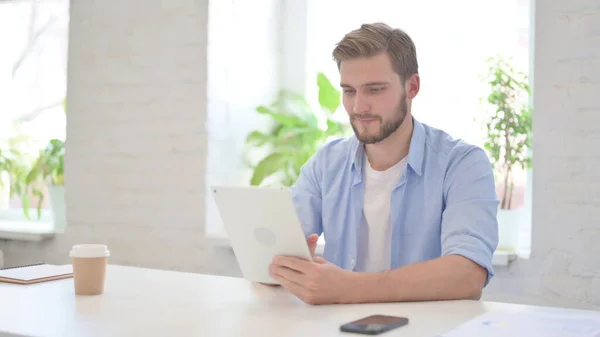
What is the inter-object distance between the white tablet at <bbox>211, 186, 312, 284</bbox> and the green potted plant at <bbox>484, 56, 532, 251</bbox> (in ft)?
3.91

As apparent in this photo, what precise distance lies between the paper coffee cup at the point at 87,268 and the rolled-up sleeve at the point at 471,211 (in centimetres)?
78

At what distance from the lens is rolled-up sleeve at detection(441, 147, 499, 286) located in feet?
5.64

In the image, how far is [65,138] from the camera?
340 centimetres


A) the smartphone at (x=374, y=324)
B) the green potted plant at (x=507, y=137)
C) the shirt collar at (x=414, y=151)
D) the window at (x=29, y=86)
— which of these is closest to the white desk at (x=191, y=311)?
the smartphone at (x=374, y=324)

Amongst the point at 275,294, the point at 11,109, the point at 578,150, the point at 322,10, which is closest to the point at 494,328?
the point at 275,294

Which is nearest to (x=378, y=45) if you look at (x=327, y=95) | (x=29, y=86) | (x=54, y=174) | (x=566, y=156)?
(x=566, y=156)

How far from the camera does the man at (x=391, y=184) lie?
1.79 metres

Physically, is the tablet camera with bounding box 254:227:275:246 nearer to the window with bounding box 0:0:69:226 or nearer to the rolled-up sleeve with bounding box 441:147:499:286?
the rolled-up sleeve with bounding box 441:147:499:286

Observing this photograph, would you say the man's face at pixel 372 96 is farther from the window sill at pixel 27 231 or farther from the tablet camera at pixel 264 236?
the window sill at pixel 27 231

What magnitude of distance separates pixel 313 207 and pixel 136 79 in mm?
1391

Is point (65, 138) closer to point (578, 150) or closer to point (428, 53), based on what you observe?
point (428, 53)

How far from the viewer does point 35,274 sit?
1.87 metres

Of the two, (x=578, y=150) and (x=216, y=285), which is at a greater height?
(x=578, y=150)

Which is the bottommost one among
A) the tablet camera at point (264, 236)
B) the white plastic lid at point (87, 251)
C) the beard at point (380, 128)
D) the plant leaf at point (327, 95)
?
the white plastic lid at point (87, 251)
